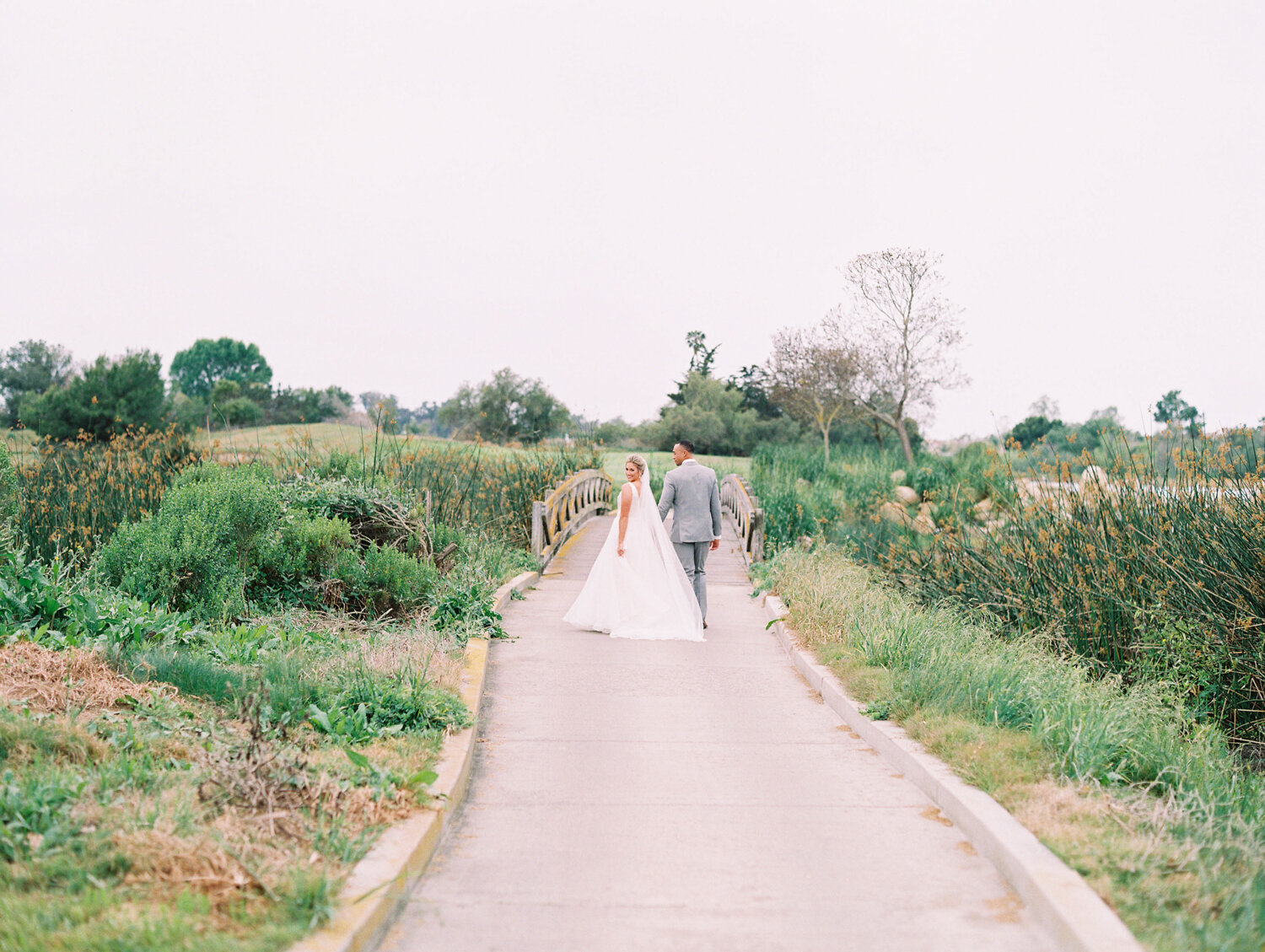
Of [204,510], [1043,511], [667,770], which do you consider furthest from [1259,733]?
[204,510]

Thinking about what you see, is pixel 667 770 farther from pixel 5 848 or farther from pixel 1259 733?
pixel 1259 733

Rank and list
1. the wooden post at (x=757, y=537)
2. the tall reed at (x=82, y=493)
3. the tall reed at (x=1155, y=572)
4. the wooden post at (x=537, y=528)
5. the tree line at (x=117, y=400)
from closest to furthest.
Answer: the tall reed at (x=1155, y=572), the tall reed at (x=82, y=493), the wooden post at (x=537, y=528), the wooden post at (x=757, y=537), the tree line at (x=117, y=400)

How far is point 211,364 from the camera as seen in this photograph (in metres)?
93.6

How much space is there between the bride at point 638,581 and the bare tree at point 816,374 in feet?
100

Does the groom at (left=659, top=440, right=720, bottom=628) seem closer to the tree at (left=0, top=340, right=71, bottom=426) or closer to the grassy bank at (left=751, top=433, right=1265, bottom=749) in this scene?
the grassy bank at (left=751, top=433, right=1265, bottom=749)

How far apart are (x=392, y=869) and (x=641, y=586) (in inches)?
263

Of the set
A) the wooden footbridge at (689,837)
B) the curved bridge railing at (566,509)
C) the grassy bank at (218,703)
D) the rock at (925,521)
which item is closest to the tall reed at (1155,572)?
the wooden footbridge at (689,837)

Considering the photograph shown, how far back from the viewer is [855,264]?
1635 inches

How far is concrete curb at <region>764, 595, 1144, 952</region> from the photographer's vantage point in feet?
11.5

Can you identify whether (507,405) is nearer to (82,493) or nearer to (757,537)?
(757,537)

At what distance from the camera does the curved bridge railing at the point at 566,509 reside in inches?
607

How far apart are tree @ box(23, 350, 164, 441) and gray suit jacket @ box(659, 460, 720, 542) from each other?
2756 cm

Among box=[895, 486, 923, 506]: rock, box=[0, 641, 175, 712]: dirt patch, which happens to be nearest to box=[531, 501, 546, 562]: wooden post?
box=[0, 641, 175, 712]: dirt patch

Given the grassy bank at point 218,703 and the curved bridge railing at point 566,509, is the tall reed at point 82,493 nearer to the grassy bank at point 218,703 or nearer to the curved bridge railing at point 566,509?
the grassy bank at point 218,703
